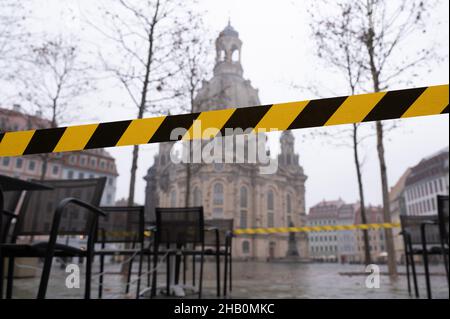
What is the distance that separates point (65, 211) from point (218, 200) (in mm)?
77566

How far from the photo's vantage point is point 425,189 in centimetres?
7569

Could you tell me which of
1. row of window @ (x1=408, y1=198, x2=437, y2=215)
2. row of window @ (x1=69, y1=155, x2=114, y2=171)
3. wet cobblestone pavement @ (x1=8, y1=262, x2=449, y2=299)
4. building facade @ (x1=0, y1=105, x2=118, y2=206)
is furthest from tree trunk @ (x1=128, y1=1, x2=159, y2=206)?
row of window @ (x1=408, y1=198, x2=437, y2=215)

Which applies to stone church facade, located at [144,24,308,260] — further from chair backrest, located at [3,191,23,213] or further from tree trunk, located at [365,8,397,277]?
chair backrest, located at [3,191,23,213]

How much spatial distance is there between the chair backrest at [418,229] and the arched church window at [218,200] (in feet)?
242

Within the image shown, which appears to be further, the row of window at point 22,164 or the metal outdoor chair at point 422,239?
the row of window at point 22,164

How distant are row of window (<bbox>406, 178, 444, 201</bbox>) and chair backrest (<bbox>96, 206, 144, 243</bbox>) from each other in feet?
241

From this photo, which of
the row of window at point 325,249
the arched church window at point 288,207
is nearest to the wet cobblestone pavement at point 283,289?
the arched church window at point 288,207

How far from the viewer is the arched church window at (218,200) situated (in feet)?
264

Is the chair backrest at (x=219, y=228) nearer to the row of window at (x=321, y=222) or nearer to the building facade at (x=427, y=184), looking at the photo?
the building facade at (x=427, y=184)

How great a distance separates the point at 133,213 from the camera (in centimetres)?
580

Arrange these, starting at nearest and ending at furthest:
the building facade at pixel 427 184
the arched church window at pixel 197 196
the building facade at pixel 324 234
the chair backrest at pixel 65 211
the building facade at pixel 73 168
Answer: the chair backrest at pixel 65 211, the building facade at pixel 73 168, the building facade at pixel 427 184, the arched church window at pixel 197 196, the building facade at pixel 324 234

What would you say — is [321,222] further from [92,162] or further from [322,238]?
[92,162]

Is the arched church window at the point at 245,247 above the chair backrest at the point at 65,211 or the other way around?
above
